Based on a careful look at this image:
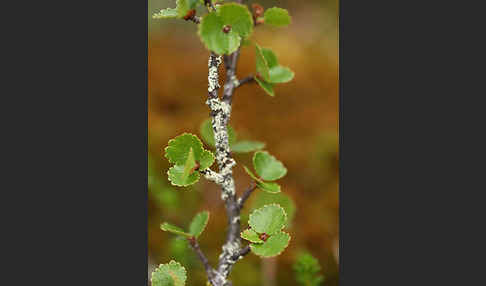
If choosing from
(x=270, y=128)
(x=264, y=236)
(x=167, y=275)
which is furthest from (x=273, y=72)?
(x=270, y=128)

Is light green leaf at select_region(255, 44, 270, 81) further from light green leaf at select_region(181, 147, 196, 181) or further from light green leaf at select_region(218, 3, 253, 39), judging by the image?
light green leaf at select_region(181, 147, 196, 181)

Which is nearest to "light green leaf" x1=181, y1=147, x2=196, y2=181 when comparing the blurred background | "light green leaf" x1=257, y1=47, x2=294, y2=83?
"light green leaf" x1=257, y1=47, x2=294, y2=83

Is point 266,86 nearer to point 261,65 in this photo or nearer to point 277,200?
point 261,65

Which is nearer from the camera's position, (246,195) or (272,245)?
(272,245)

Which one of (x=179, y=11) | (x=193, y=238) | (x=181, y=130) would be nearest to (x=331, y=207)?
(x=181, y=130)

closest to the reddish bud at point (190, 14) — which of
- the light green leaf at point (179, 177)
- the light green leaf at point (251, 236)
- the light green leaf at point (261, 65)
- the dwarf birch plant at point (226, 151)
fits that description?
the dwarf birch plant at point (226, 151)

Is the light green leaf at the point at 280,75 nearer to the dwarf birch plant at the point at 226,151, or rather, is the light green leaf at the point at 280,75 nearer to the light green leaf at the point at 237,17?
the dwarf birch plant at the point at 226,151

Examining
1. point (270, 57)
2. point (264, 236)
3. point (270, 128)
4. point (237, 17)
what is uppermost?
point (237, 17)
